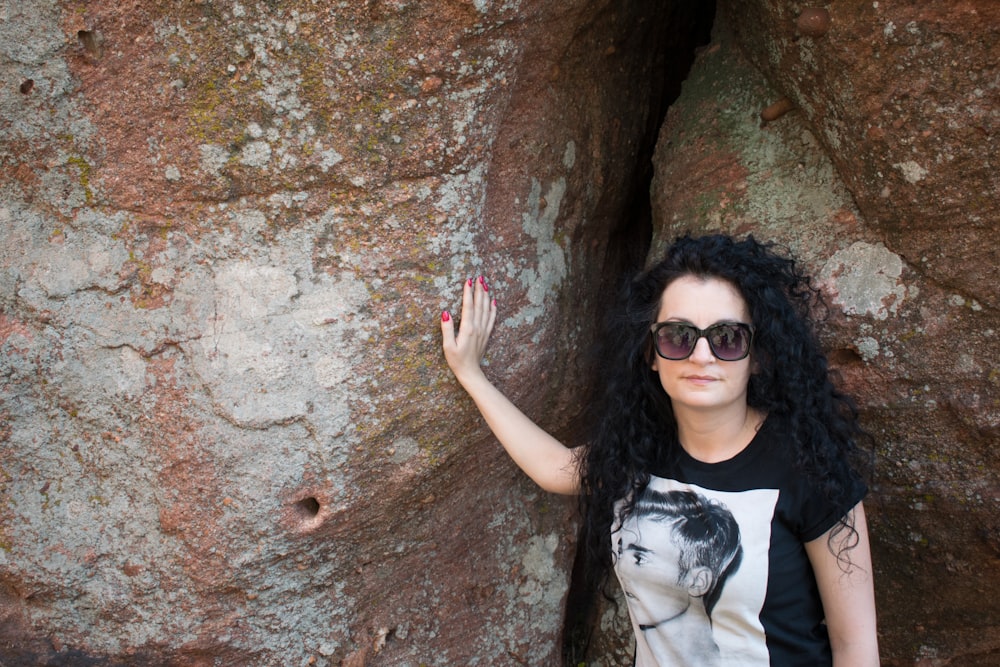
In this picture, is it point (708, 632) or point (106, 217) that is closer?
point (708, 632)

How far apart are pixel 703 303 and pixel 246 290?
0.86 metres

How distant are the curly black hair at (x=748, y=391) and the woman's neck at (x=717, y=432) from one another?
0.06 metres

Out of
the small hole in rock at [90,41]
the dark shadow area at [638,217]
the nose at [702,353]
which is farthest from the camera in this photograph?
the dark shadow area at [638,217]

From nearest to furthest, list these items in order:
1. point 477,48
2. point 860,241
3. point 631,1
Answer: point 477,48
point 860,241
point 631,1

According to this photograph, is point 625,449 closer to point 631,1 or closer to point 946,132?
point 946,132

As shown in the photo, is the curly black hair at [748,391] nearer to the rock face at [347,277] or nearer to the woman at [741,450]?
the woman at [741,450]

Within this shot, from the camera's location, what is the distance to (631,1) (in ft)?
6.35

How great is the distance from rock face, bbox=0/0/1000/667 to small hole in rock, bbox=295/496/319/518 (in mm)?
14

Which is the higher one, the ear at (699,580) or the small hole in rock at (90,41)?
the small hole in rock at (90,41)

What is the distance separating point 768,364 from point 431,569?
88 centimetres

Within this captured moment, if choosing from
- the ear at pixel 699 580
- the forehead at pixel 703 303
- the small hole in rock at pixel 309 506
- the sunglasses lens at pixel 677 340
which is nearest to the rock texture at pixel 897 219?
the forehead at pixel 703 303

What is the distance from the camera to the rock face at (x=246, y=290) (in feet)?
5.26

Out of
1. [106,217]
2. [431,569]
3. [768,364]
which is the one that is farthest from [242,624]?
[768,364]

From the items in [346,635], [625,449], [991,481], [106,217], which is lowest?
[346,635]
